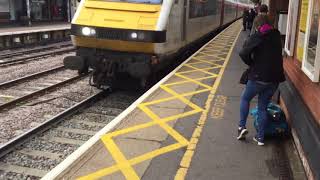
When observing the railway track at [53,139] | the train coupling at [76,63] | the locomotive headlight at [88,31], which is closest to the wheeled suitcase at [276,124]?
the railway track at [53,139]

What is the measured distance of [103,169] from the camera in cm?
467

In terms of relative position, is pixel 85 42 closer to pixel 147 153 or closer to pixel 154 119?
pixel 154 119

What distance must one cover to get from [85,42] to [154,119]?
3.62 metres

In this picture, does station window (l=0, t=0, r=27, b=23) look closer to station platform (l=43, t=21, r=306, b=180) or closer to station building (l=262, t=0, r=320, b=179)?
station platform (l=43, t=21, r=306, b=180)

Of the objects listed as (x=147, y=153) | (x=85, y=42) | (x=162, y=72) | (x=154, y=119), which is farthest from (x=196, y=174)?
(x=162, y=72)

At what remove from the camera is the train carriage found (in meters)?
8.83

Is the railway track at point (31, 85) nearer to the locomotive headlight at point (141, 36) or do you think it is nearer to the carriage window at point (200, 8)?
the locomotive headlight at point (141, 36)

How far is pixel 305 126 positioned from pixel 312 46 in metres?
0.92

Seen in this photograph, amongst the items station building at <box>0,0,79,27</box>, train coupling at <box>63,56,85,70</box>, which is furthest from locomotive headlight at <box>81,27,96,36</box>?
station building at <box>0,0,79,27</box>

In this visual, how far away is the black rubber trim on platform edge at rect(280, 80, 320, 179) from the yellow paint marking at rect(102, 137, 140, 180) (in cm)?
180

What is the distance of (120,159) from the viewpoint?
4.96 meters

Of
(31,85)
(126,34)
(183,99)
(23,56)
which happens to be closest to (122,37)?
(126,34)

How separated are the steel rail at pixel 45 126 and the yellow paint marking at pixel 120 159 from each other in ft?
5.89

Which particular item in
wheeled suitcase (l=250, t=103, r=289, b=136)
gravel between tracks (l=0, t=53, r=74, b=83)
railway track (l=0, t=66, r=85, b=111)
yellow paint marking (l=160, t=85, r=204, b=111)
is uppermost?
wheeled suitcase (l=250, t=103, r=289, b=136)
